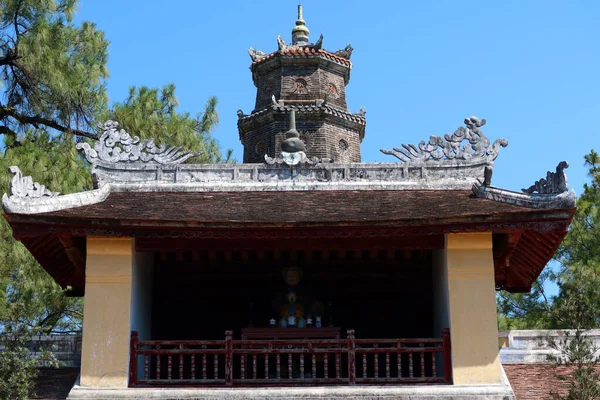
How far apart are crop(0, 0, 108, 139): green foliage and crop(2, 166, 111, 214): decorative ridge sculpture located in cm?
1174

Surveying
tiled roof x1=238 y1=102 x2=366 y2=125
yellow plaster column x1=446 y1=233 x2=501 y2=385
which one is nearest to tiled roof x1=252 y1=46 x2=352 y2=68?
tiled roof x1=238 y1=102 x2=366 y2=125

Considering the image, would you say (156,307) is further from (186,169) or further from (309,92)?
(309,92)

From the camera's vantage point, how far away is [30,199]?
40.3ft

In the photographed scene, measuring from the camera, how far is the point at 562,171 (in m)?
12.2

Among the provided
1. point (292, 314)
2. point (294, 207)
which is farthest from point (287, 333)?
point (294, 207)

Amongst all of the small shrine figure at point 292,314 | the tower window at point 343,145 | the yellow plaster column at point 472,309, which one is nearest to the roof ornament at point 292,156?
the small shrine figure at point 292,314

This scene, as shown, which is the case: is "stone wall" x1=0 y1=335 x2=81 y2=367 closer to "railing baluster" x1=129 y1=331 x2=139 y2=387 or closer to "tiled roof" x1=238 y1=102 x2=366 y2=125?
"railing baluster" x1=129 y1=331 x2=139 y2=387

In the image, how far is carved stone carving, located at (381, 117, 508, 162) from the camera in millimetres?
14766

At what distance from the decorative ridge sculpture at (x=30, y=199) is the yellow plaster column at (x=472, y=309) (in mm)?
4627

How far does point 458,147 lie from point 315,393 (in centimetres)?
470

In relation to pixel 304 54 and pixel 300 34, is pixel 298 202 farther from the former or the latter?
pixel 300 34

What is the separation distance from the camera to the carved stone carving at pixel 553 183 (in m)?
12.2

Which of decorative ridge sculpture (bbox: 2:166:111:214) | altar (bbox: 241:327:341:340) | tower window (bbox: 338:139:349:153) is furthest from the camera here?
tower window (bbox: 338:139:349:153)

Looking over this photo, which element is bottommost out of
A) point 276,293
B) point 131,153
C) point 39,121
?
point 276,293
